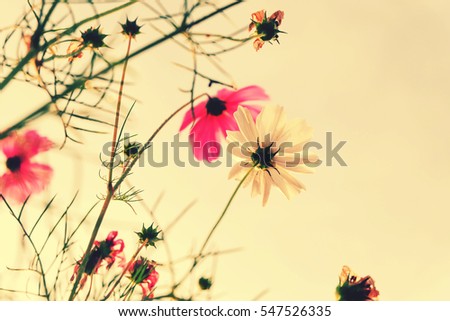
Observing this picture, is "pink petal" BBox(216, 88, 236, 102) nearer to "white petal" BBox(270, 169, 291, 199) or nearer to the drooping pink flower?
"white petal" BBox(270, 169, 291, 199)

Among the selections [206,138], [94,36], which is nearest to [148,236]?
[206,138]

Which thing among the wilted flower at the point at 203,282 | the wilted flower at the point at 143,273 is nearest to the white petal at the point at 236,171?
the wilted flower at the point at 143,273

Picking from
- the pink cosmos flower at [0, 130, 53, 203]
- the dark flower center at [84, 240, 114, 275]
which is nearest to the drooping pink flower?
the dark flower center at [84, 240, 114, 275]

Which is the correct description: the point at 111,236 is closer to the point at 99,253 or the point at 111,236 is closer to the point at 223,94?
the point at 99,253

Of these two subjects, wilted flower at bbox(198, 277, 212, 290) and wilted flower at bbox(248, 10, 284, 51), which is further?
wilted flower at bbox(198, 277, 212, 290)
